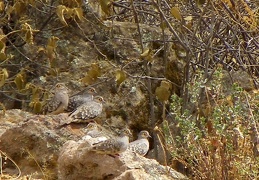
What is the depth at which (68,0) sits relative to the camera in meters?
10.5

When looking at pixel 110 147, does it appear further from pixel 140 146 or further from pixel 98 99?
pixel 98 99

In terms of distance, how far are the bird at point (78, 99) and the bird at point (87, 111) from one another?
267mm

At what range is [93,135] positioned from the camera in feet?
26.2

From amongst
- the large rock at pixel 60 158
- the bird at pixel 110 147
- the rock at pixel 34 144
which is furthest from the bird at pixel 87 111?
the bird at pixel 110 147

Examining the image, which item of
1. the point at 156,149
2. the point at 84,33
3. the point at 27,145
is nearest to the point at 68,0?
the point at 84,33

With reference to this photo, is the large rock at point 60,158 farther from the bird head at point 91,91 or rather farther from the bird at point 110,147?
the bird head at point 91,91

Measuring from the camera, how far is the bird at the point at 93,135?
7.27m

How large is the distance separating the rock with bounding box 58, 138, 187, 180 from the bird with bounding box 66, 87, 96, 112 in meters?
2.73

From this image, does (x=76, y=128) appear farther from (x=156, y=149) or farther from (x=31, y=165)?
(x=156, y=149)

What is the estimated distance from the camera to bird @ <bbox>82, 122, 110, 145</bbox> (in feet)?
23.8

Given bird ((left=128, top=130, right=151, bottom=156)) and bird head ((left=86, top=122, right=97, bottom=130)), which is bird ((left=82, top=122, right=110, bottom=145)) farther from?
bird ((left=128, top=130, right=151, bottom=156))

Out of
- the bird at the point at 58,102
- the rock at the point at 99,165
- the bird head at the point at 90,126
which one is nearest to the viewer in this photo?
the rock at the point at 99,165

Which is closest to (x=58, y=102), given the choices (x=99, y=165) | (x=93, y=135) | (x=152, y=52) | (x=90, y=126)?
(x=152, y=52)

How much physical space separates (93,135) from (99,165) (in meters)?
0.94
